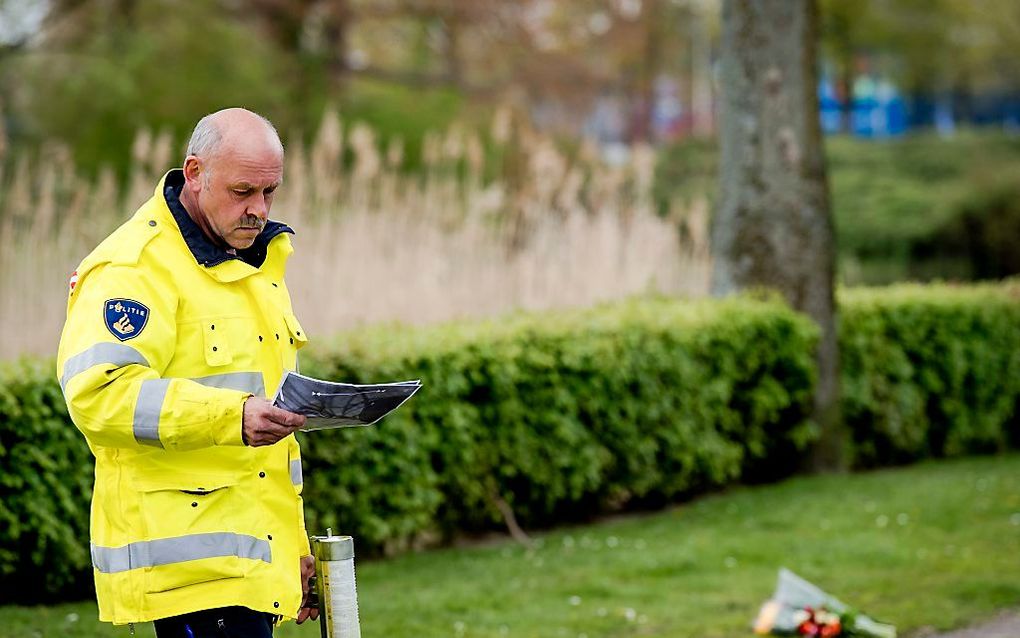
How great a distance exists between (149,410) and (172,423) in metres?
0.06

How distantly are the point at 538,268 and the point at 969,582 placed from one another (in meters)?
5.01

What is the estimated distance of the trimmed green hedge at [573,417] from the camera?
6441mm

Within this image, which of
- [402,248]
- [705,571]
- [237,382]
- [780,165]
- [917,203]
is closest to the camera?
[237,382]

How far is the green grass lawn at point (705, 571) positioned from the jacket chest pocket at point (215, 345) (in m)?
3.07

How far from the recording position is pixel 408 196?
455 inches

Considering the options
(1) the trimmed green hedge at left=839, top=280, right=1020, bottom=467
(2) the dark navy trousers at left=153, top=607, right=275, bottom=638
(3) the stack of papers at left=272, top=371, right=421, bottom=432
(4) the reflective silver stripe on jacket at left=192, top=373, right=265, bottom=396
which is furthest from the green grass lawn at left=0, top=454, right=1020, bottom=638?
(3) the stack of papers at left=272, top=371, right=421, bottom=432

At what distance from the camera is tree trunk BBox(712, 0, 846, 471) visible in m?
10.5

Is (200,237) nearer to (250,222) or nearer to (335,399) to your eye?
(250,222)

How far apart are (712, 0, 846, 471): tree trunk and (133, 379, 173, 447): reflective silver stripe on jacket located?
26.4 ft

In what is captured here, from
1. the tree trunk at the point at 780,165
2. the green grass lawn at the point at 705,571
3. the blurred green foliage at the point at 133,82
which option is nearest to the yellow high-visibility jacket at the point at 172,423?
the green grass lawn at the point at 705,571

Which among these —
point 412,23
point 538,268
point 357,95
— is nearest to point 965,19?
point 412,23

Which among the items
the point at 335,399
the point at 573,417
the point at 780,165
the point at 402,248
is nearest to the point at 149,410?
the point at 335,399

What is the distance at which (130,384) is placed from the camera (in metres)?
3.06

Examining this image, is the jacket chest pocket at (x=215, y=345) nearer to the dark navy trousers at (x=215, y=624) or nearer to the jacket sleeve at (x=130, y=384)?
the jacket sleeve at (x=130, y=384)
